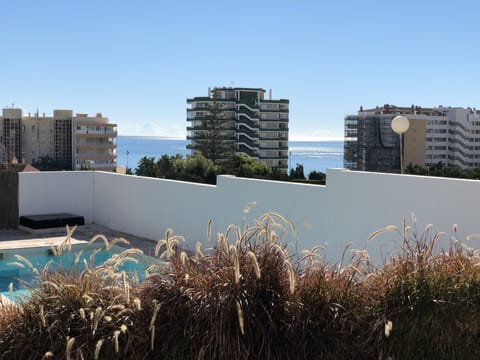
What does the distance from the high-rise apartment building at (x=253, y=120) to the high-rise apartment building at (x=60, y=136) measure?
20.1 metres

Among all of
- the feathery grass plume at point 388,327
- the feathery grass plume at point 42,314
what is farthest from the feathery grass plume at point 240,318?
the feathery grass plume at point 42,314

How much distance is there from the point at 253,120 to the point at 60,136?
106 feet

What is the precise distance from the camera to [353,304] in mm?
3184

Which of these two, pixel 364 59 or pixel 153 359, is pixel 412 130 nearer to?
pixel 364 59

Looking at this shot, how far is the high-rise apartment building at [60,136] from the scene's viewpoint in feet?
322

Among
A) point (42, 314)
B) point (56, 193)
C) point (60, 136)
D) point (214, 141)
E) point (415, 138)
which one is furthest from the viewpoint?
point (60, 136)

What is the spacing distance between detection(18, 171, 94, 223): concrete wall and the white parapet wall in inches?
0.8

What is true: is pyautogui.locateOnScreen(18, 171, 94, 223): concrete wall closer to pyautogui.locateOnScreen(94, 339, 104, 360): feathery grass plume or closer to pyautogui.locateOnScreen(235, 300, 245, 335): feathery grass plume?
pyautogui.locateOnScreen(94, 339, 104, 360): feathery grass plume

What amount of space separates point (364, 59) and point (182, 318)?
4879 centimetres

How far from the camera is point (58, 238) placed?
11.1 metres

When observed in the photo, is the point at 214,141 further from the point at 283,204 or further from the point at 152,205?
the point at 283,204

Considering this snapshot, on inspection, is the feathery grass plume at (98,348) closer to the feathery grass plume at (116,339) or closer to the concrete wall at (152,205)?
the feathery grass plume at (116,339)

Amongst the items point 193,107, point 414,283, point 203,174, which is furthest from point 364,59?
point 414,283

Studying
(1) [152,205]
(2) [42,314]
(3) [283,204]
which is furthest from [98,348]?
(1) [152,205]
